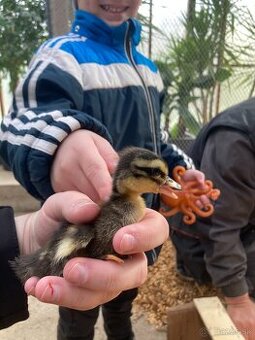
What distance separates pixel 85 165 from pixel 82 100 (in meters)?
0.38

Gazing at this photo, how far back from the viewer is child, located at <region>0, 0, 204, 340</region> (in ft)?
2.46

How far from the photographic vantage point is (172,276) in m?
1.78

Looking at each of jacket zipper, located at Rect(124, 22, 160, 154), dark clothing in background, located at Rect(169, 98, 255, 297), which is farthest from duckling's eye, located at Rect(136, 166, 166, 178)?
dark clothing in background, located at Rect(169, 98, 255, 297)

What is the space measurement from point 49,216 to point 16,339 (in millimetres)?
1040

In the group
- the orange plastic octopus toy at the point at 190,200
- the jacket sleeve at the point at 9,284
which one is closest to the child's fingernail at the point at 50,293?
the jacket sleeve at the point at 9,284

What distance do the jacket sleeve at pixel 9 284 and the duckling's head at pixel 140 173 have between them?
257mm

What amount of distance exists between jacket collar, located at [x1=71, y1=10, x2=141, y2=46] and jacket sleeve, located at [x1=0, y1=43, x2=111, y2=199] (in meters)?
0.14

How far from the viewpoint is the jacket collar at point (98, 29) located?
1117 mm

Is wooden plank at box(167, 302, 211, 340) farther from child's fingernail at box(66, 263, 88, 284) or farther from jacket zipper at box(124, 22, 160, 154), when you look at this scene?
child's fingernail at box(66, 263, 88, 284)

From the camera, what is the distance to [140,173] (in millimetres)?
595

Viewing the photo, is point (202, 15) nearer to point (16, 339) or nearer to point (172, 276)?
point (172, 276)

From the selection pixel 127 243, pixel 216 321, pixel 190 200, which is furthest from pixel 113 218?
pixel 216 321

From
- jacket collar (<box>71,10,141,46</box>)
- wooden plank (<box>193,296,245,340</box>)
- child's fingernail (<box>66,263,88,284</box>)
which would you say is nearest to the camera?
child's fingernail (<box>66,263,88,284</box>)

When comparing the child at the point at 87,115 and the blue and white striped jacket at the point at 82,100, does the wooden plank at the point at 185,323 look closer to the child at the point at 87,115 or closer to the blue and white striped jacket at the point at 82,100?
the child at the point at 87,115
